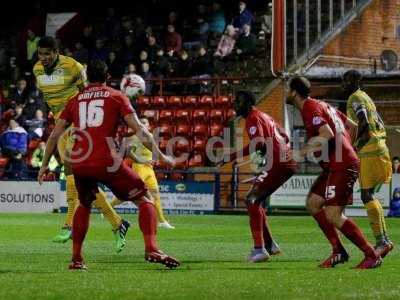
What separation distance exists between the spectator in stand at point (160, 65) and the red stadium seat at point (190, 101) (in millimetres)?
1542

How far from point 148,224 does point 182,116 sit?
67.2 feet

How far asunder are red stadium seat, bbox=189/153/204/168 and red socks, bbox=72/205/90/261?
19.2m

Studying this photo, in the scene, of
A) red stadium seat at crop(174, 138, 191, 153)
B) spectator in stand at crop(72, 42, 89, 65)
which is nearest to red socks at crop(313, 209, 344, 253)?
red stadium seat at crop(174, 138, 191, 153)

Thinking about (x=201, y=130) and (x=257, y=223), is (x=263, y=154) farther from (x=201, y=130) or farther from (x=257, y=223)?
(x=201, y=130)

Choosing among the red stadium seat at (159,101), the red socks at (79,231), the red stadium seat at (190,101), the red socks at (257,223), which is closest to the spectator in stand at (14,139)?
the red stadium seat at (159,101)

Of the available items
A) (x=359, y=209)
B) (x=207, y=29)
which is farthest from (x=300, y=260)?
(x=207, y=29)

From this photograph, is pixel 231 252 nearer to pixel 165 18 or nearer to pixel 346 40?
pixel 346 40

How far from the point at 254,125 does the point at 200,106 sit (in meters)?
18.2

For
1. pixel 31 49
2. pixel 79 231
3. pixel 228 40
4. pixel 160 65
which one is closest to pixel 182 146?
pixel 160 65

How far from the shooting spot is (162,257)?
11617 millimetres

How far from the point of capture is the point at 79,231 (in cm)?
1210

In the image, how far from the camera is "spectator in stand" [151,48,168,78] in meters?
33.7

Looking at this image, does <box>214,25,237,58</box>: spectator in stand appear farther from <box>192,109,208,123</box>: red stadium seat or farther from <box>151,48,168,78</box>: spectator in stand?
<box>192,109,208,123</box>: red stadium seat

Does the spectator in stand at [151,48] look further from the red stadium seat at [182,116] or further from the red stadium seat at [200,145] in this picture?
the red stadium seat at [200,145]
